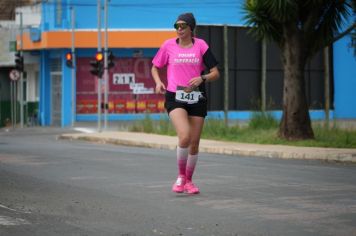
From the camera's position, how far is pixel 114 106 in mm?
41656

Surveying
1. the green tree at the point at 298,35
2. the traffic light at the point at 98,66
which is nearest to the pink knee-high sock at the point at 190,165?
the green tree at the point at 298,35

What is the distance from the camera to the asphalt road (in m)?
7.16

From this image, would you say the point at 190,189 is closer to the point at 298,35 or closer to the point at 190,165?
the point at 190,165

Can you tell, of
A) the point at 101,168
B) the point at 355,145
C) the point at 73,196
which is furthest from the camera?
the point at 355,145

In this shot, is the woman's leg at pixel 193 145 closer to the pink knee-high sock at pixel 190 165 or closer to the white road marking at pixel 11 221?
the pink knee-high sock at pixel 190 165

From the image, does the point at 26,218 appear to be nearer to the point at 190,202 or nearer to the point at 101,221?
the point at 101,221

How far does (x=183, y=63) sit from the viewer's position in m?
9.22

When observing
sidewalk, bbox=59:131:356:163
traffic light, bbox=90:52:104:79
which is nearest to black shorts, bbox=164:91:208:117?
sidewalk, bbox=59:131:356:163

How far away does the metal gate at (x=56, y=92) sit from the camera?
42500 mm

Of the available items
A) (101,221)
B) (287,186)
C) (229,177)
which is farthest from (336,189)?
(101,221)

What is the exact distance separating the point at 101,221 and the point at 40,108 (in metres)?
37.1

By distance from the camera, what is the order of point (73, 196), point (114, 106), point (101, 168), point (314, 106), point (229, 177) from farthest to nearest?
1. point (114, 106)
2. point (314, 106)
3. point (101, 168)
4. point (229, 177)
5. point (73, 196)

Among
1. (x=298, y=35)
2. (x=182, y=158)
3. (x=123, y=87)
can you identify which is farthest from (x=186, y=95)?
(x=123, y=87)

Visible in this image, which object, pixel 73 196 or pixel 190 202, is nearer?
pixel 190 202
